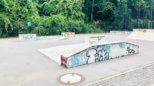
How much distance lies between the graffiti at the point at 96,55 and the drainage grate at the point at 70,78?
163cm

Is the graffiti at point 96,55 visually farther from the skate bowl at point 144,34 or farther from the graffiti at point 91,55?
the skate bowl at point 144,34

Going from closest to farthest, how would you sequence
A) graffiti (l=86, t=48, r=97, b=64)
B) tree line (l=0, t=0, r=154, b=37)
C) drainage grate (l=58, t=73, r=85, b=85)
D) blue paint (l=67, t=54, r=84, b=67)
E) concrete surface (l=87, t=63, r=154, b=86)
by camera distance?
concrete surface (l=87, t=63, r=154, b=86) → drainage grate (l=58, t=73, r=85, b=85) → blue paint (l=67, t=54, r=84, b=67) → graffiti (l=86, t=48, r=97, b=64) → tree line (l=0, t=0, r=154, b=37)

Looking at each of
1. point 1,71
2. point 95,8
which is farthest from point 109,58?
point 95,8

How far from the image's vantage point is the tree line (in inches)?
786

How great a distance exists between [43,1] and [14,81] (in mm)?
26730

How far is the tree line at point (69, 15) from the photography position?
20.0m

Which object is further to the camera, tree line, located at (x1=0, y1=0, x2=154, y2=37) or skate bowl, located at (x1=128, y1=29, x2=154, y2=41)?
tree line, located at (x1=0, y1=0, x2=154, y2=37)

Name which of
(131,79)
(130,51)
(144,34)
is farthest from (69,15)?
(131,79)

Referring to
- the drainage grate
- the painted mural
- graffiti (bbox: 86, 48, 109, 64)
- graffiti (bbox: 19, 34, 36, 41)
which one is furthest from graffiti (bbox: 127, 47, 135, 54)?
graffiti (bbox: 19, 34, 36, 41)

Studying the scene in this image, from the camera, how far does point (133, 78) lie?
15.9 ft

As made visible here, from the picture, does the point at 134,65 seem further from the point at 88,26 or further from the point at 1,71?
the point at 88,26

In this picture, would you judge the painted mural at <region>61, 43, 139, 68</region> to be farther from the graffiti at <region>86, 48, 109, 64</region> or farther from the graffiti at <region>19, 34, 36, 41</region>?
the graffiti at <region>19, 34, 36, 41</region>

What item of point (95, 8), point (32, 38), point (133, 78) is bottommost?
point (133, 78)

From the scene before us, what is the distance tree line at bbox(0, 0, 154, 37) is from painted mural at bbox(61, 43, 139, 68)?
16.3m
